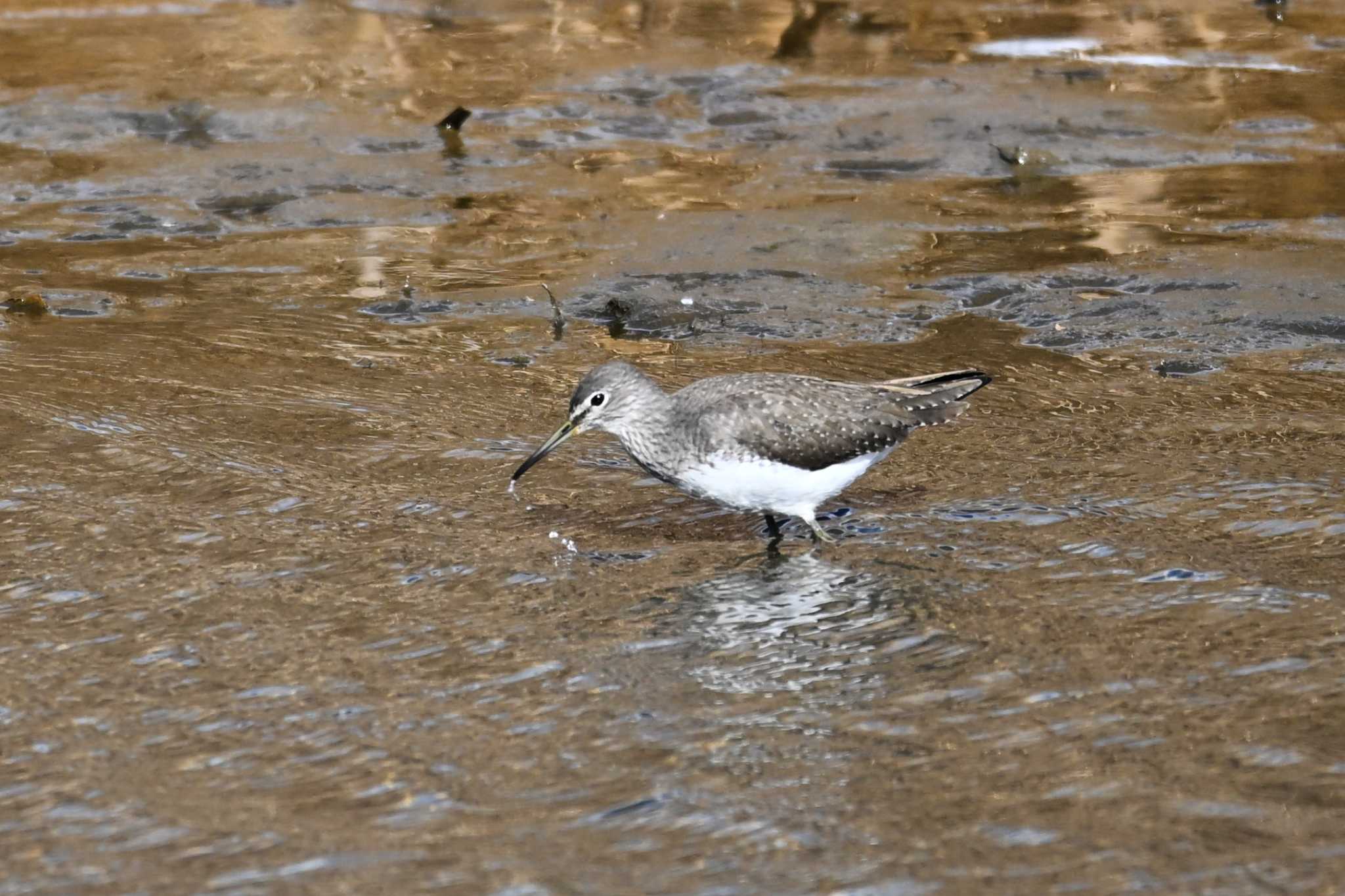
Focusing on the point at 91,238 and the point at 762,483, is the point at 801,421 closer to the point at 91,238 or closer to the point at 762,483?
the point at 762,483

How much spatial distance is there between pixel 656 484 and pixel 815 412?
1152 millimetres

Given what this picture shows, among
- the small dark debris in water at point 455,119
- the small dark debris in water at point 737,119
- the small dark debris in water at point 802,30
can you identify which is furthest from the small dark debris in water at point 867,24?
the small dark debris in water at point 455,119

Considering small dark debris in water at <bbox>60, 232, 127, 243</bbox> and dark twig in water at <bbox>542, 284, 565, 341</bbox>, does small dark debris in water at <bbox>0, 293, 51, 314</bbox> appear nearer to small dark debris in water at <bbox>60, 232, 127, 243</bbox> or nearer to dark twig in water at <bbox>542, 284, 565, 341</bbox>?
small dark debris in water at <bbox>60, 232, 127, 243</bbox>

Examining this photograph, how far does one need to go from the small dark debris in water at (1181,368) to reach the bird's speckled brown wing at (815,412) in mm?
1972

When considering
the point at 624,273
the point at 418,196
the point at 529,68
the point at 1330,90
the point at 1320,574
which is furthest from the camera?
the point at 529,68

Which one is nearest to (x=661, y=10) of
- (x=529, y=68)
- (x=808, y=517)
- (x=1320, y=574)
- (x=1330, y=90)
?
(x=529, y=68)

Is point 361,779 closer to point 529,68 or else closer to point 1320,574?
point 1320,574

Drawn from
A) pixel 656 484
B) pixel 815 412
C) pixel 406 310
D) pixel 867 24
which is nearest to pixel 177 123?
pixel 406 310

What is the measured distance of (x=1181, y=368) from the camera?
990 cm

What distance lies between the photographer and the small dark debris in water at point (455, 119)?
48.2 feet

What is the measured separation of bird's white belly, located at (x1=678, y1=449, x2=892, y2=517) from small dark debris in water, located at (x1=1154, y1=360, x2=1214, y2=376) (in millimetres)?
2820

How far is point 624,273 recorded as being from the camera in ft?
38.4

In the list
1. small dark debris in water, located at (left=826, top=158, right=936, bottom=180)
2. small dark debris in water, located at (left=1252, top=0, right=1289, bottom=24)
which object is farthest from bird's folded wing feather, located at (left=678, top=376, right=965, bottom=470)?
small dark debris in water, located at (left=1252, top=0, right=1289, bottom=24)

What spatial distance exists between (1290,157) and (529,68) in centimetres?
702
